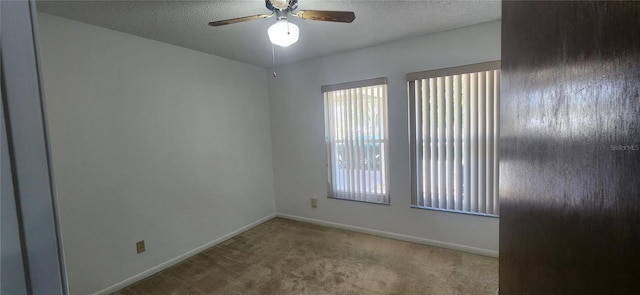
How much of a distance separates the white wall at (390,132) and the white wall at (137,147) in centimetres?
56

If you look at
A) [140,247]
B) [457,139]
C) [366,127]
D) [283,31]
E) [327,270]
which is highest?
[283,31]

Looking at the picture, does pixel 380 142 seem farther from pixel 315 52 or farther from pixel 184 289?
pixel 184 289

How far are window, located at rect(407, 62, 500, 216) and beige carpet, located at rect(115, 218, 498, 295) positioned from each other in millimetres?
573

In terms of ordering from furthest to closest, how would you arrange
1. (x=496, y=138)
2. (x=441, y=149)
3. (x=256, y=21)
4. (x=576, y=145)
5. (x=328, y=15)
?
(x=441, y=149), (x=496, y=138), (x=256, y=21), (x=328, y=15), (x=576, y=145)

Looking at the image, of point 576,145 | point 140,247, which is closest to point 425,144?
point 576,145

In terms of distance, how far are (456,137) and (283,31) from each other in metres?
1.94

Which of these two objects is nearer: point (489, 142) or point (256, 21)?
point (256, 21)

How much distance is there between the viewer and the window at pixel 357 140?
2910 millimetres

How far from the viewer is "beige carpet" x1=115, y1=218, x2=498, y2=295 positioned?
2.07 metres

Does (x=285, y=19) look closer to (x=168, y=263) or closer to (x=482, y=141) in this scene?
(x=482, y=141)

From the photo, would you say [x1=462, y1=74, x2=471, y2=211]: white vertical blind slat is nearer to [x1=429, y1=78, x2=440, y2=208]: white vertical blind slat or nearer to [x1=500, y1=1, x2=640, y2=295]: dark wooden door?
[x1=429, y1=78, x2=440, y2=208]: white vertical blind slat

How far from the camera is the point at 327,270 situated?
233cm

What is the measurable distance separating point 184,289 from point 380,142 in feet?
7.93

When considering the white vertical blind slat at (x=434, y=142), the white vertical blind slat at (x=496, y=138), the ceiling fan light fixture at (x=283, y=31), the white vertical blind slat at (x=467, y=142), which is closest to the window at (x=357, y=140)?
the white vertical blind slat at (x=434, y=142)
